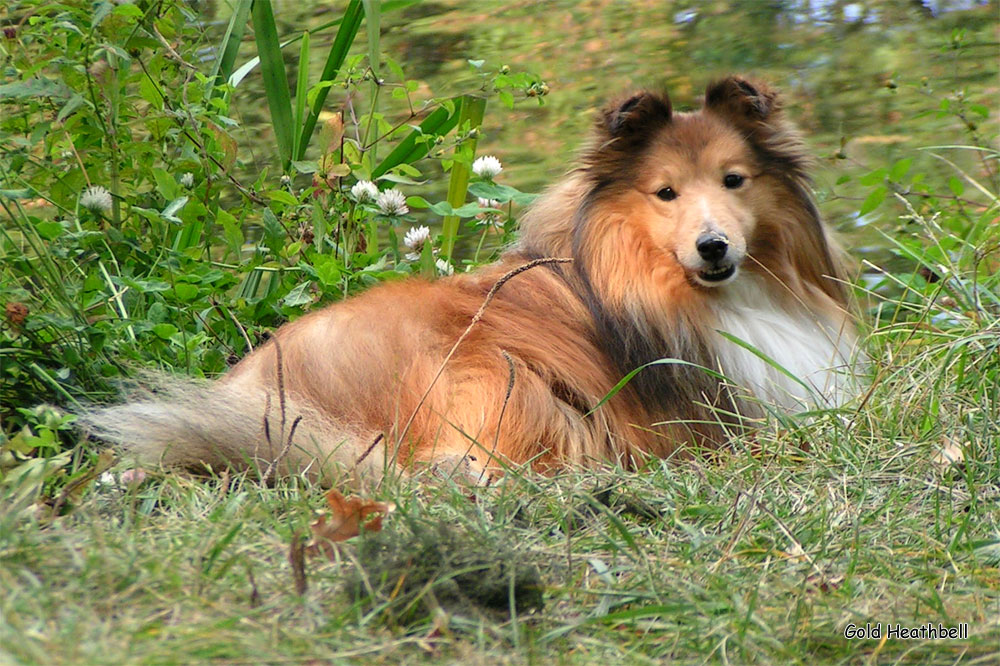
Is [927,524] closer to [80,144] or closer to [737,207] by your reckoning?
[737,207]

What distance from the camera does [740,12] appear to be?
861cm

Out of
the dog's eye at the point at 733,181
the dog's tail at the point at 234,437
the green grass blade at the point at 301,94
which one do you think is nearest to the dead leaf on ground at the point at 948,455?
the dog's eye at the point at 733,181

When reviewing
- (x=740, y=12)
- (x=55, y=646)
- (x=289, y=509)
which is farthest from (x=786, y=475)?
(x=740, y=12)

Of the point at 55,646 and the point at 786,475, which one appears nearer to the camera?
the point at 55,646

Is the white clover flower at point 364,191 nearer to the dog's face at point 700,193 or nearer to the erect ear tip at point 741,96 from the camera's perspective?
the dog's face at point 700,193

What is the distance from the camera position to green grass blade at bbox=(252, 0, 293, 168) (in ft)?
14.7

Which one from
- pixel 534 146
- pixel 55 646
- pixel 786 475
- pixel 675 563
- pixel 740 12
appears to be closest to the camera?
pixel 55 646

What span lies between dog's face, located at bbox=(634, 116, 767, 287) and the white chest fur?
161 millimetres

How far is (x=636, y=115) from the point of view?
371 cm

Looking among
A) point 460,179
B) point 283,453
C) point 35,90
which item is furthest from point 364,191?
point 283,453

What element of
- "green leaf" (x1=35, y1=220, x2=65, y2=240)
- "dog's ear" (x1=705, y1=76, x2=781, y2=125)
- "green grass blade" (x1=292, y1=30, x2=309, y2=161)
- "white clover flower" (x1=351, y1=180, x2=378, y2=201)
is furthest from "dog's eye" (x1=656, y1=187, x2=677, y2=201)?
"green leaf" (x1=35, y1=220, x2=65, y2=240)

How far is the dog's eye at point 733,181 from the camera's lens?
3.71 metres

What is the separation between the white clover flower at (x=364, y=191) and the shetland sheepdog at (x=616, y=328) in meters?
0.52

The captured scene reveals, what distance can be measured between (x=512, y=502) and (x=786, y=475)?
70cm
